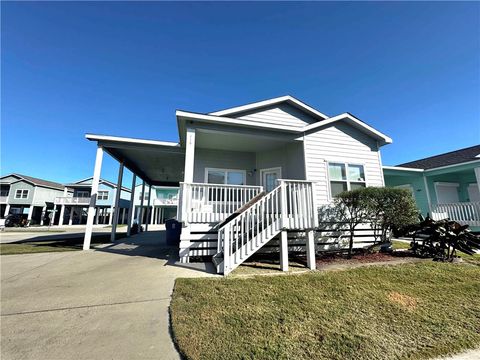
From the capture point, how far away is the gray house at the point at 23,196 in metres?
28.7

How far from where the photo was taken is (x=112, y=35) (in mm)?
8750

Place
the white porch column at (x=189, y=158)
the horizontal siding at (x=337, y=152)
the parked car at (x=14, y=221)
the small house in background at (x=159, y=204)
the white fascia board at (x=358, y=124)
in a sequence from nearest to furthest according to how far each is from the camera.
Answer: the white porch column at (x=189, y=158), the horizontal siding at (x=337, y=152), the white fascia board at (x=358, y=124), the parked car at (x=14, y=221), the small house in background at (x=159, y=204)

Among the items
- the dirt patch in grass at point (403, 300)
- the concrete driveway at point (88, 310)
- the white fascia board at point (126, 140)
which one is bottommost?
the dirt patch in grass at point (403, 300)

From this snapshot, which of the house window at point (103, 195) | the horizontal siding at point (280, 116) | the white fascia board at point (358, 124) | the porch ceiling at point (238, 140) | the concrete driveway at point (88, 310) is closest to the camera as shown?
the concrete driveway at point (88, 310)

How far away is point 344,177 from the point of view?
7.78 metres

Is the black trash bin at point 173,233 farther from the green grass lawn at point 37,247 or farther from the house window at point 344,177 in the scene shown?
the house window at point 344,177

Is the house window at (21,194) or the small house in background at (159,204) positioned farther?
the small house in background at (159,204)

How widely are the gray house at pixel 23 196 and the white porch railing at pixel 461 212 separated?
4408 centimetres

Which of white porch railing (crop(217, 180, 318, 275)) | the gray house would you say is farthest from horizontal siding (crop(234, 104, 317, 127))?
the gray house

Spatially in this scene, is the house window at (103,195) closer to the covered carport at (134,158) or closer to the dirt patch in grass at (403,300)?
the covered carport at (134,158)

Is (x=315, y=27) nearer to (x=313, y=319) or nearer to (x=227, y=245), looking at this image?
(x=227, y=245)

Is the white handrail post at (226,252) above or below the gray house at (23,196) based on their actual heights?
below

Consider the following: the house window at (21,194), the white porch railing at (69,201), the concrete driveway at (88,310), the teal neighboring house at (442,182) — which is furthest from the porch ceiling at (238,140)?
the house window at (21,194)

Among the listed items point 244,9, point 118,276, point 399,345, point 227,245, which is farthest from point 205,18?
point 399,345
